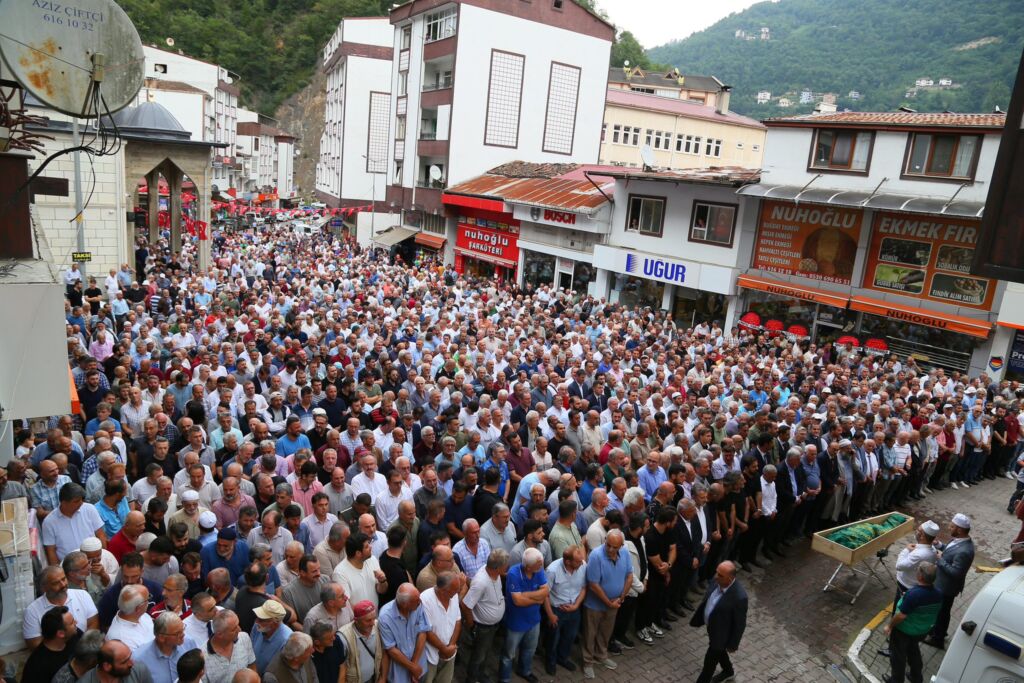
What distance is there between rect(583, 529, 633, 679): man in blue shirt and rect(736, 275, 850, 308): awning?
14.2 meters

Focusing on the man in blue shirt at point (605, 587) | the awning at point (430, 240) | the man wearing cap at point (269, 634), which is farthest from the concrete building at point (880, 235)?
the awning at point (430, 240)

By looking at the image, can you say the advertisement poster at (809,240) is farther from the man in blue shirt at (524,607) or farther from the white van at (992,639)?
the man in blue shirt at (524,607)

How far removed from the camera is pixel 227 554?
5.35m

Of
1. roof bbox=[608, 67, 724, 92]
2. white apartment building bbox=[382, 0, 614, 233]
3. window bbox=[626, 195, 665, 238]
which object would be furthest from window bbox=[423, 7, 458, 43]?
roof bbox=[608, 67, 724, 92]

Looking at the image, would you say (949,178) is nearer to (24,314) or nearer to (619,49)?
(24,314)

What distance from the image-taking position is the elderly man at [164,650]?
4113 millimetres

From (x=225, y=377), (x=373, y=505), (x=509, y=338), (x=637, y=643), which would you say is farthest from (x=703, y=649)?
(x=509, y=338)

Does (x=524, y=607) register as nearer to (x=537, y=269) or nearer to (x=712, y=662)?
(x=712, y=662)

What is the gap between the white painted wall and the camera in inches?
615

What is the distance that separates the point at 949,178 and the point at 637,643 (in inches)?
582

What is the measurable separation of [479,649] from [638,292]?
19.2 m

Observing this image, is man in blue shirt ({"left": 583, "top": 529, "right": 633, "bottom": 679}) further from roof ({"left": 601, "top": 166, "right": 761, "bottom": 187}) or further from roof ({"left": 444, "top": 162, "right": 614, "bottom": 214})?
roof ({"left": 444, "top": 162, "right": 614, "bottom": 214})

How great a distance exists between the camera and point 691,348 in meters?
15.5

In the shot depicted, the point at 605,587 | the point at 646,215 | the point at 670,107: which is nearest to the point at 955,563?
the point at 605,587
